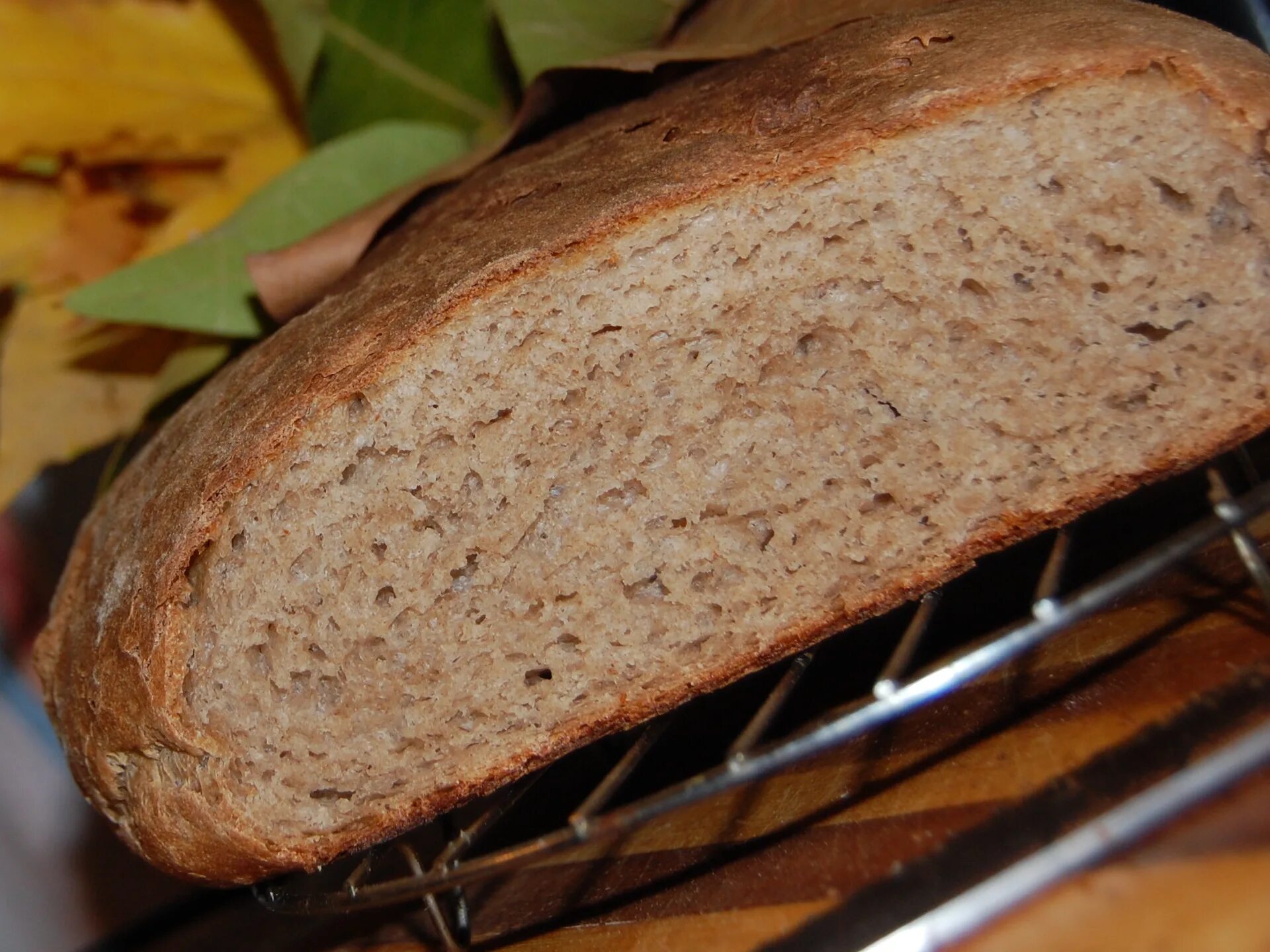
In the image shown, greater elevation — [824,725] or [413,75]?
[413,75]

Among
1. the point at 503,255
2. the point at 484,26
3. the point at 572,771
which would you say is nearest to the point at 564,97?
the point at 484,26

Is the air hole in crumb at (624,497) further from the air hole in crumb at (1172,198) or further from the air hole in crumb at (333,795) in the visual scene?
the air hole in crumb at (1172,198)

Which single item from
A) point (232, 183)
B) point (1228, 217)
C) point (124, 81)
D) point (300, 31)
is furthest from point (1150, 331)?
point (124, 81)

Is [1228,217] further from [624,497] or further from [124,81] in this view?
[124,81]

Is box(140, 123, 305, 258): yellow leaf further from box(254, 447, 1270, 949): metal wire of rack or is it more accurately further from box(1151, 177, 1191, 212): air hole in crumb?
box(1151, 177, 1191, 212): air hole in crumb

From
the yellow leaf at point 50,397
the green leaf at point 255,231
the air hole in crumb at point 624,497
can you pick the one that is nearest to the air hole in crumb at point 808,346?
the air hole in crumb at point 624,497

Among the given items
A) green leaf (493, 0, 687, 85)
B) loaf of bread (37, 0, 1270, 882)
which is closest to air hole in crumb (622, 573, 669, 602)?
loaf of bread (37, 0, 1270, 882)
